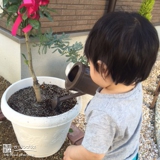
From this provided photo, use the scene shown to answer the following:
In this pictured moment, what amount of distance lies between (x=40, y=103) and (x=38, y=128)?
0.37m

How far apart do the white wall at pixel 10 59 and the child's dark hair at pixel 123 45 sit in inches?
62.3

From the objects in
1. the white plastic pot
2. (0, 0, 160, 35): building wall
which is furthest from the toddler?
(0, 0, 160, 35): building wall

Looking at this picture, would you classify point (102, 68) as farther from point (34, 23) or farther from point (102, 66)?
point (34, 23)

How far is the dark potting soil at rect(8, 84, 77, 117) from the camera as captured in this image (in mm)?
1616

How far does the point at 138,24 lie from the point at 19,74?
6.22 ft

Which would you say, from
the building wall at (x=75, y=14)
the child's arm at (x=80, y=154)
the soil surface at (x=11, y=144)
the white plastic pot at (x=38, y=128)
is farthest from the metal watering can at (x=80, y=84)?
the building wall at (x=75, y=14)

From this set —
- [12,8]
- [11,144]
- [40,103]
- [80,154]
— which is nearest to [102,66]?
[80,154]

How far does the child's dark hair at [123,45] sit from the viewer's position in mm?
718

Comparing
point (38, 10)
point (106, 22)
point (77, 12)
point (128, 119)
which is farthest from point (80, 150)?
point (77, 12)

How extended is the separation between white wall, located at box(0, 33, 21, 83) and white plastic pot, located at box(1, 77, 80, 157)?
519mm

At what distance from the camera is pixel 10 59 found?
2.40m

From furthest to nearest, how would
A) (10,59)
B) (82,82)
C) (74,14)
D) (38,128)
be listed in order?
(74,14), (10,59), (82,82), (38,128)

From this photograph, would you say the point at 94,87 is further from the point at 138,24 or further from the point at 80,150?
the point at 138,24

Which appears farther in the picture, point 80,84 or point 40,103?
point 40,103
